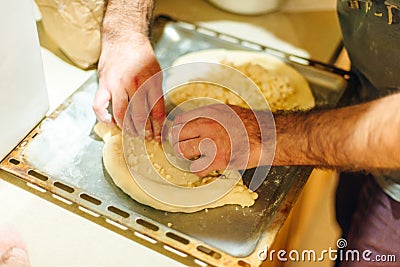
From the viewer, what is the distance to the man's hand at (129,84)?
34.1 inches

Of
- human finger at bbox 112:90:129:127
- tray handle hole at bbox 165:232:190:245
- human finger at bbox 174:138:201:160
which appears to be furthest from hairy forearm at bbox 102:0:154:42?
tray handle hole at bbox 165:232:190:245

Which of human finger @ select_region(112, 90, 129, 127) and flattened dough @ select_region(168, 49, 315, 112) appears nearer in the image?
Result: human finger @ select_region(112, 90, 129, 127)

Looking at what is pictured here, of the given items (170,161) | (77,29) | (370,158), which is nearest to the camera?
(370,158)

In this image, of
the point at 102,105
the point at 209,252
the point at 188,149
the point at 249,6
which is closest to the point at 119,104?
the point at 102,105

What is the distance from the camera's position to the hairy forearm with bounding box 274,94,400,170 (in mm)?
704

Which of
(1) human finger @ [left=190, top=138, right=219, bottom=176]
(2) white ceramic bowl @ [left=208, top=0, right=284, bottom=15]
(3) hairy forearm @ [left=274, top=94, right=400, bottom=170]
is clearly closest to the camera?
(3) hairy forearm @ [left=274, top=94, right=400, bottom=170]

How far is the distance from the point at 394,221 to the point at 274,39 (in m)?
0.42

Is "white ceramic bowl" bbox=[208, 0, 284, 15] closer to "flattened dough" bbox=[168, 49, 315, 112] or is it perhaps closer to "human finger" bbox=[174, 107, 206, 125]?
"flattened dough" bbox=[168, 49, 315, 112]

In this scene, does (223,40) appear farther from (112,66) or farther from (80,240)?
(80,240)

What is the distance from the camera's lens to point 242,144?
80cm

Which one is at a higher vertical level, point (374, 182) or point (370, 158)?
point (370, 158)

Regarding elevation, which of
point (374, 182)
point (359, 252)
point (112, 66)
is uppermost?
point (112, 66)

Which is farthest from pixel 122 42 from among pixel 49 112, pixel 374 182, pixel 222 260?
pixel 374 182

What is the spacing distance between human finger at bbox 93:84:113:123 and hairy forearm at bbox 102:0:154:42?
0.10 metres
